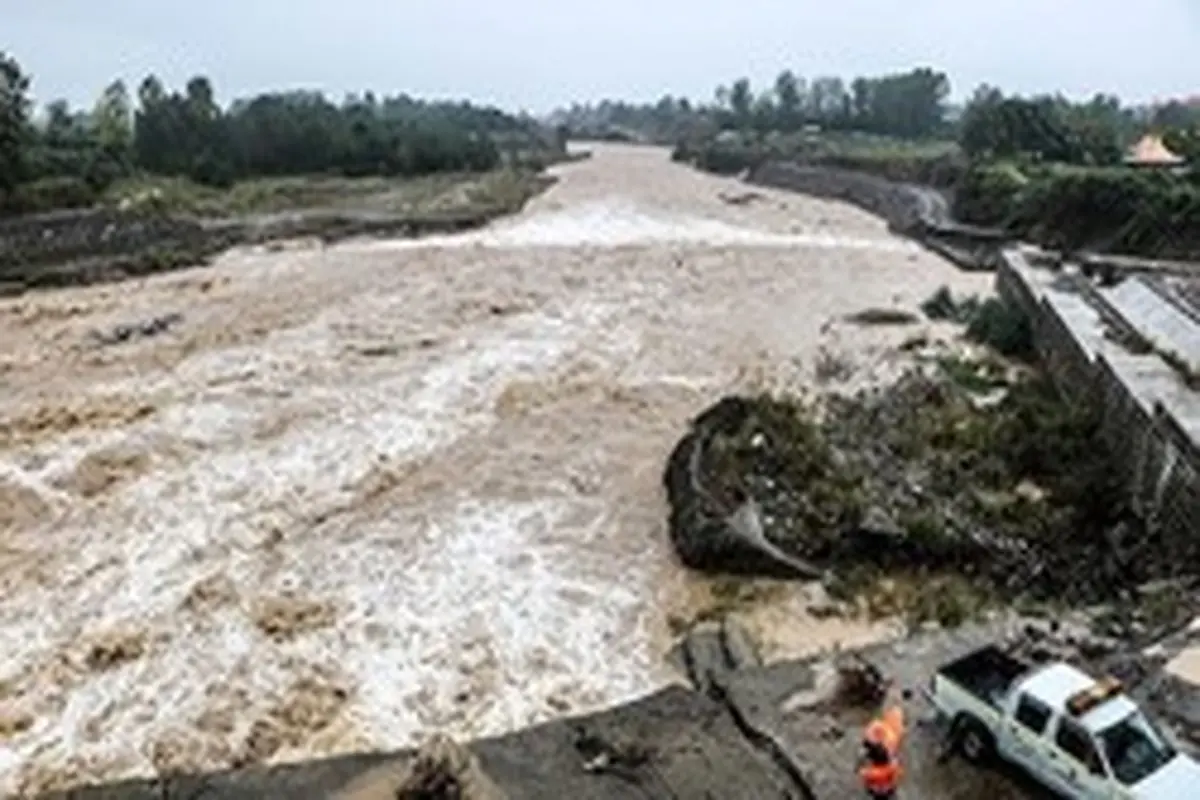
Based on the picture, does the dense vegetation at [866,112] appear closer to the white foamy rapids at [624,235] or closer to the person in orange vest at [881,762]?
the white foamy rapids at [624,235]

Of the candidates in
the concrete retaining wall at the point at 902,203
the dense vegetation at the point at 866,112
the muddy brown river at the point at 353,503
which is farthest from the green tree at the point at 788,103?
the muddy brown river at the point at 353,503

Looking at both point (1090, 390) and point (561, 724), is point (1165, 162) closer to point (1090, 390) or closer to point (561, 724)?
point (1090, 390)

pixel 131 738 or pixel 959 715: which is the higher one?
pixel 959 715

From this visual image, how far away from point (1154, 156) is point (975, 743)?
50.4m

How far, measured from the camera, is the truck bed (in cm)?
1338

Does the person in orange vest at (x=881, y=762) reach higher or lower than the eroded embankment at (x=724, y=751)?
higher

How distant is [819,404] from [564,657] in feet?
40.4

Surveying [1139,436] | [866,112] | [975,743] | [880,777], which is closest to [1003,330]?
[1139,436]

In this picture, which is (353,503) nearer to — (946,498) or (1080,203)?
(946,498)

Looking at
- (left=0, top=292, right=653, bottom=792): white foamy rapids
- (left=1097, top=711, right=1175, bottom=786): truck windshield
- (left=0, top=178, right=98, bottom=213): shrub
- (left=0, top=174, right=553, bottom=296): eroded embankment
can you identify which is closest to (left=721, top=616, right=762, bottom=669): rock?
(left=0, top=292, right=653, bottom=792): white foamy rapids

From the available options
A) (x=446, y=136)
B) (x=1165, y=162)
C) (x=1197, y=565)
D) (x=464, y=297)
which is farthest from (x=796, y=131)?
(x=1197, y=565)

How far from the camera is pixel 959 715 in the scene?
1365cm

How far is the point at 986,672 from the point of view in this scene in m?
13.6

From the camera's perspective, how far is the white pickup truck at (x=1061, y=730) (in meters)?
12.1
